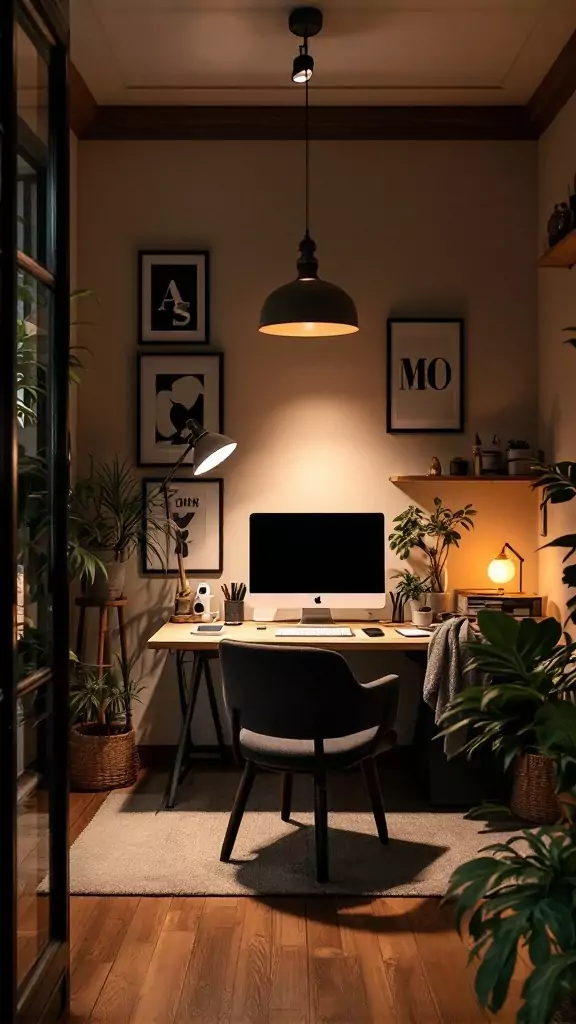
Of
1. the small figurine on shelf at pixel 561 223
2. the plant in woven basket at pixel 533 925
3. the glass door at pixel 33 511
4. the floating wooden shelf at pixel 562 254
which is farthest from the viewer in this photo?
the small figurine on shelf at pixel 561 223

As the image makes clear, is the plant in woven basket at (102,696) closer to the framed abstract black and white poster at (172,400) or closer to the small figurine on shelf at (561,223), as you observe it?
the framed abstract black and white poster at (172,400)

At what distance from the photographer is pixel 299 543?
4305 millimetres

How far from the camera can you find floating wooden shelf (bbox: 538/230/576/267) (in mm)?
3546

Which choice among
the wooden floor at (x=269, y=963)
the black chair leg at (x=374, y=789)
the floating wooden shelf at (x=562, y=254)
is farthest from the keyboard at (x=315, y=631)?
the floating wooden shelf at (x=562, y=254)

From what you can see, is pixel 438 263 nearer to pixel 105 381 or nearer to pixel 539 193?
pixel 539 193

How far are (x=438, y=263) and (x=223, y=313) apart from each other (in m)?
1.00

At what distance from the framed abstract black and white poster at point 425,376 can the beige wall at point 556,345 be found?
374 mm

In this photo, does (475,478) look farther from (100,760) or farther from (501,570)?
(100,760)

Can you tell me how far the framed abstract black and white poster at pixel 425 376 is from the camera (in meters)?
4.52

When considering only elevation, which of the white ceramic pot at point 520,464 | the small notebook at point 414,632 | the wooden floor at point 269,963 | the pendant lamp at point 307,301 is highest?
the pendant lamp at point 307,301

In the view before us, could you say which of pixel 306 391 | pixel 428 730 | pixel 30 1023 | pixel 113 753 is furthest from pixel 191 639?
pixel 30 1023

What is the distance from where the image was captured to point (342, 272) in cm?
455

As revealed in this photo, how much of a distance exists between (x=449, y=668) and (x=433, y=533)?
782 millimetres

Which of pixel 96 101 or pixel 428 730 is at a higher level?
pixel 96 101
